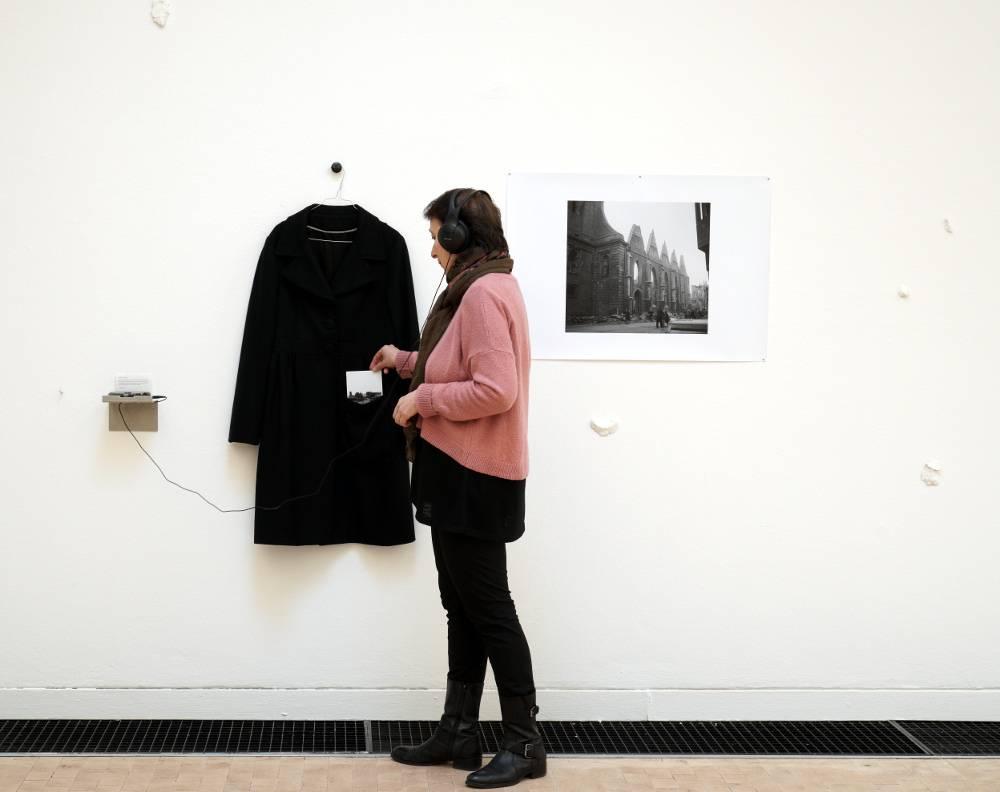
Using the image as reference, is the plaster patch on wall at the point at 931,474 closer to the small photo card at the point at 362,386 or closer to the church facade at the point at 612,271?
the church facade at the point at 612,271

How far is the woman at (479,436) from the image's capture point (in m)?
2.21

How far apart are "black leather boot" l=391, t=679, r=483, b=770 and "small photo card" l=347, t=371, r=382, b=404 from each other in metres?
0.78

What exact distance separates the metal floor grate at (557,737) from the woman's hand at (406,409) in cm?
91

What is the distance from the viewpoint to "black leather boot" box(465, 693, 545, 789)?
7.64 ft

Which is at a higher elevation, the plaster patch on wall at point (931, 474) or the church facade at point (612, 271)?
the church facade at point (612, 271)

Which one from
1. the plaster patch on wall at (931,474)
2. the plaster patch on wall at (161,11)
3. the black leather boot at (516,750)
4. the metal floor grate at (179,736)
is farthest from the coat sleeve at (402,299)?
the plaster patch on wall at (931,474)

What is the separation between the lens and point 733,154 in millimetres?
2709

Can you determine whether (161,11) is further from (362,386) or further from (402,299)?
(362,386)

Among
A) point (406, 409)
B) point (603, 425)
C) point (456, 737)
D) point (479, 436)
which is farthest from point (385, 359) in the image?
point (456, 737)

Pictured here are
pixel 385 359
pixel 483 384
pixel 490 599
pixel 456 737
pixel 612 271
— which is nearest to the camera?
pixel 483 384

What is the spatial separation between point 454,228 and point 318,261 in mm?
542

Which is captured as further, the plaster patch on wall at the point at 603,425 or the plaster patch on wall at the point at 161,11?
the plaster patch on wall at the point at 603,425

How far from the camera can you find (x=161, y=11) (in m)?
2.58

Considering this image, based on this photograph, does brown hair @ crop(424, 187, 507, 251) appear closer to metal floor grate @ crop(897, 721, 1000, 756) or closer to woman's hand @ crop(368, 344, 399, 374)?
woman's hand @ crop(368, 344, 399, 374)
